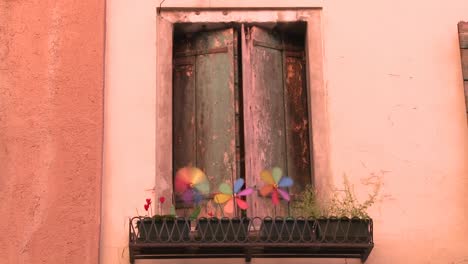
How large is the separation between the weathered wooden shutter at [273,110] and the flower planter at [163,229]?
77 centimetres

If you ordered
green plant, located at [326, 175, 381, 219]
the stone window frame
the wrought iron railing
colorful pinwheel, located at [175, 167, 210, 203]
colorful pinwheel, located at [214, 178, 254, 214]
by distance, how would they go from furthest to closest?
the stone window frame → colorful pinwheel, located at [175, 167, 210, 203] → colorful pinwheel, located at [214, 178, 254, 214] → green plant, located at [326, 175, 381, 219] → the wrought iron railing

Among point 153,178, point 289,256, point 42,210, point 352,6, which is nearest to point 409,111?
point 352,6

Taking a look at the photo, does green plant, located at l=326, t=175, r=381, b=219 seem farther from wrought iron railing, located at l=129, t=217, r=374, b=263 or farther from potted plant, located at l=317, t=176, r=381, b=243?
wrought iron railing, located at l=129, t=217, r=374, b=263

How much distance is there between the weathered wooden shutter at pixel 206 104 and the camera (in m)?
7.07

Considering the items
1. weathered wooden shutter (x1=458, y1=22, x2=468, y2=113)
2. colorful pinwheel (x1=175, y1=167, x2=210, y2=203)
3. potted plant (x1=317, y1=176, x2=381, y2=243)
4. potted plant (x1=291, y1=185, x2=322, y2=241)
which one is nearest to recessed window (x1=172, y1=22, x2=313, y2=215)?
potted plant (x1=291, y1=185, x2=322, y2=241)

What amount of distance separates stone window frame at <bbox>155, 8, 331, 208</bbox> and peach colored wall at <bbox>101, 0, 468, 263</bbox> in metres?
0.04

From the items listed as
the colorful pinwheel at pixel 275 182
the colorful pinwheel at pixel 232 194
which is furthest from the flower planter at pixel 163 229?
the colorful pinwheel at pixel 275 182

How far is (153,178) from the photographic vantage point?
6.87 meters

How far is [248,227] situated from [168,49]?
163cm

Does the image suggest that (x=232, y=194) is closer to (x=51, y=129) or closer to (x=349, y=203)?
(x=349, y=203)

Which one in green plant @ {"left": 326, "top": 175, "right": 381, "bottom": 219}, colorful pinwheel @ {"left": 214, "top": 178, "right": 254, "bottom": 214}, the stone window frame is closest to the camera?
green plant @ {"left": 326, "top": 175, "right": 381, "bottom": 219}

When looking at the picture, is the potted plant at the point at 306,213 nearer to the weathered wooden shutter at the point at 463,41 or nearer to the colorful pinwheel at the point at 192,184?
the colorful pinwheel at the point at 192,184

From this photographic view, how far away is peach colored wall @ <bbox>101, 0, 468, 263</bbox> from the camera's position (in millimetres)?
6770

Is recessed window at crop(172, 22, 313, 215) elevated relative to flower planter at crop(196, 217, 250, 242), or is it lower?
elevated
